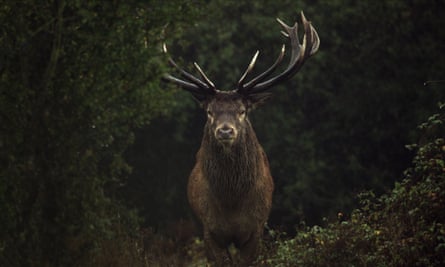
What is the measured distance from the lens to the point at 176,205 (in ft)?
43.9

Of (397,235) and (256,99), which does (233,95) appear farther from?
(397,235)

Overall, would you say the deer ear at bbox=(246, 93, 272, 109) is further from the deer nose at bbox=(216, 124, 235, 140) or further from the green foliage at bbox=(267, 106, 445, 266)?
the green foliage at bbox=(267, 106, 445, 266)

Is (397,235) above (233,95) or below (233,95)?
below

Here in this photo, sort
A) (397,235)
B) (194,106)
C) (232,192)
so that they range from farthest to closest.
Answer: (194,106), (232,192), (397,235)

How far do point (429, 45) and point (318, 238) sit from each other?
4.77 m

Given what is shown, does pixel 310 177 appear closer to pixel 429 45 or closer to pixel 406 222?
pixel 429 45

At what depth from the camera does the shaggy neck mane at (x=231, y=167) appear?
9.51 meters

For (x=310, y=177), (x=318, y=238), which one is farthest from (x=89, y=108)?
(x=310, y=177)

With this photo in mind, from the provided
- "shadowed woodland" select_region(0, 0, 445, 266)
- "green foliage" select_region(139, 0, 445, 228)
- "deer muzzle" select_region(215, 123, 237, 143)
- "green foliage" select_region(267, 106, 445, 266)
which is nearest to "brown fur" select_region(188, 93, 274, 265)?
"deer muzzle" select_region(215, 123, 237, 143)

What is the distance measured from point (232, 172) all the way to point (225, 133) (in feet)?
2.16

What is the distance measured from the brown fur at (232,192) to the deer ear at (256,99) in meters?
0.23

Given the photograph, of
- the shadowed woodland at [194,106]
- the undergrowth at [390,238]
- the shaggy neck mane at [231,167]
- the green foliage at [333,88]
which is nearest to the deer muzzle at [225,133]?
the shaggy neck mane at [231,167]

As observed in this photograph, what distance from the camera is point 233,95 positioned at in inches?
378

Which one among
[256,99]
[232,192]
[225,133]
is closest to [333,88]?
[256,99]
